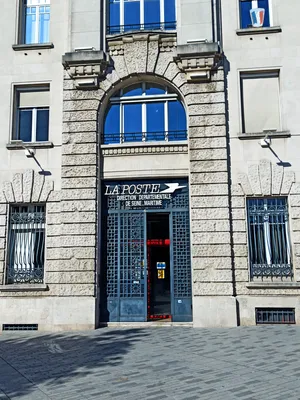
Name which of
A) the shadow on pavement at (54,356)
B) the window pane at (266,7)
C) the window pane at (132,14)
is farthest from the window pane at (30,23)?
the shadow on pavement at (54,356)

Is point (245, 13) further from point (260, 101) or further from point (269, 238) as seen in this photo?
point (269, 238)

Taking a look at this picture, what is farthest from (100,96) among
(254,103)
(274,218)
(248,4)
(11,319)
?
(11,319)

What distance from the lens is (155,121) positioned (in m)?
12.5

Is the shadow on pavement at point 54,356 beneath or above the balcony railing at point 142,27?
beneath

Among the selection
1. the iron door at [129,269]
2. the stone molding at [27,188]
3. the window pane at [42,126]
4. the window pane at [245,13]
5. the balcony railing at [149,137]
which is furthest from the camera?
the window pane at [42,126]

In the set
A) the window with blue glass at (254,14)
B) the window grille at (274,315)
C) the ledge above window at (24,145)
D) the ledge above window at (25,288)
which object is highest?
the window with blue glass at (254,14)

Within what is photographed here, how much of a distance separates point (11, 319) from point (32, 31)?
9412 millimetres

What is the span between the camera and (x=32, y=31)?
44.4ft

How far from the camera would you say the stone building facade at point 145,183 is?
446 inches

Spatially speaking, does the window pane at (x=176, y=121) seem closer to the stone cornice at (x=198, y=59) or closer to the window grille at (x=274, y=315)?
the stone cornice at (x=198, y=59)

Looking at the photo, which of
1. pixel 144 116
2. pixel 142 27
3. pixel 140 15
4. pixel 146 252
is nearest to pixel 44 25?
pixel 140 15

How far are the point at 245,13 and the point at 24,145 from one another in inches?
323

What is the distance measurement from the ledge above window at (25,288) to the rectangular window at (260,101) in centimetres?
762

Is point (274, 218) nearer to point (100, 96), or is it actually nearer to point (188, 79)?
point (188, 79)
